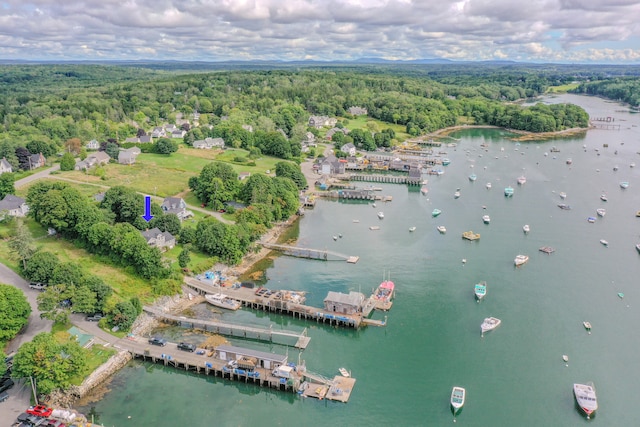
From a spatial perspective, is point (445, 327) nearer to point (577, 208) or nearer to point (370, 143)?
point (577, 208)

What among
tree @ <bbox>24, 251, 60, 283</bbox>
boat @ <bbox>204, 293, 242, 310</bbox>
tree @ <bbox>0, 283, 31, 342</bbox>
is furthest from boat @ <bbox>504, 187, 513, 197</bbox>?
tree @ <bbox>0, 283, 31, 342</bbox>

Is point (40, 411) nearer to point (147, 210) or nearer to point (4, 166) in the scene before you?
point (147, 210)

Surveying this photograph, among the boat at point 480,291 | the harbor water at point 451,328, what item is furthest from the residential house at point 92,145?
the boat at point 480,291

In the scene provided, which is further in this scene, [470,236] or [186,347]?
[470,236]

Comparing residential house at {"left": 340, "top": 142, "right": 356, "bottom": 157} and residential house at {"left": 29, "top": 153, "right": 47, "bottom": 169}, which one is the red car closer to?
residential house at {"left": 29, "top": 153, "right": 47, "bottom": 169}

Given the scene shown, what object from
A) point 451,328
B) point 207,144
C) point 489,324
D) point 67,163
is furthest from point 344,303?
point 207,144

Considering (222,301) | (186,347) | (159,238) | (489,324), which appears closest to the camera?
(186,347)
